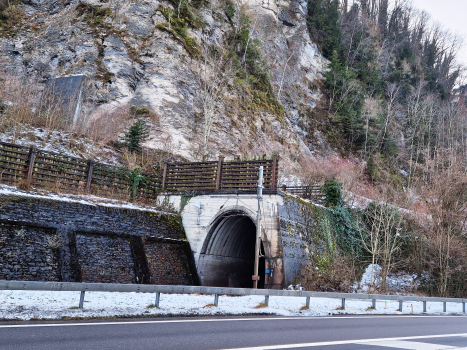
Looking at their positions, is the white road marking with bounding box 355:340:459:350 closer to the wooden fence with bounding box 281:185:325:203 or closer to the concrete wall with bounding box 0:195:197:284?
the concrete wall with bounding box 0:195:197:284

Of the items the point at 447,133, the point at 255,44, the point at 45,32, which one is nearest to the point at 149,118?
the point at 45,32

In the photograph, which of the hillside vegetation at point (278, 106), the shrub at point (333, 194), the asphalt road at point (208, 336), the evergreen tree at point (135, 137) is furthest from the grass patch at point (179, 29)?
the asphalt road at point (208, 336)

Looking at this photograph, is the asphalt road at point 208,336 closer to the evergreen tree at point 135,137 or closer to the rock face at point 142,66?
the evergreen tree at point 135,137

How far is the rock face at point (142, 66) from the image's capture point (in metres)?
29.7

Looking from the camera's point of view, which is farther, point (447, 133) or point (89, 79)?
point (447, 133)

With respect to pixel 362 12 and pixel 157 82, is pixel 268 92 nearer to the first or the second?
pixel 157 82

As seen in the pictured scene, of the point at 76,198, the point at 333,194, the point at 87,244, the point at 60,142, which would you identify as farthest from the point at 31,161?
the point at 333,194

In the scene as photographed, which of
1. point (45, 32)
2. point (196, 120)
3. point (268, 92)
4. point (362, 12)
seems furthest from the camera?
point (362, 12)

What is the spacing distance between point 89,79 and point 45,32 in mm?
8071

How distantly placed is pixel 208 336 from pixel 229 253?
14.0 meters

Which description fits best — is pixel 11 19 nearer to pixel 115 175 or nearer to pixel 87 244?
pixel 115 175

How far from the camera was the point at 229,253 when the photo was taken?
20.7 m

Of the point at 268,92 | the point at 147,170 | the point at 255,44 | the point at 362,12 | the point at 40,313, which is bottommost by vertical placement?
the point at 40,313

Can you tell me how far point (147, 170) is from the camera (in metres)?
24.6
